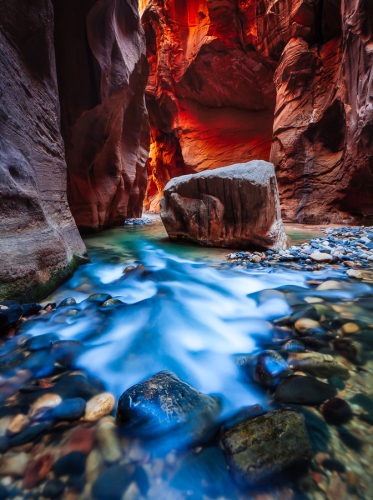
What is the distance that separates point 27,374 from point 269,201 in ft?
12.6

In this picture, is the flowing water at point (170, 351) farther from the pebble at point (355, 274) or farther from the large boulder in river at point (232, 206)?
the large boulder in river at point (232, 206)

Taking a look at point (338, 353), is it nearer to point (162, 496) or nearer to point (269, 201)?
point (162, 496)

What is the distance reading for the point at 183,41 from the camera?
1335 cm

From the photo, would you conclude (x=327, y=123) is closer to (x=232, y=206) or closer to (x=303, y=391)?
(x=232, y=206)

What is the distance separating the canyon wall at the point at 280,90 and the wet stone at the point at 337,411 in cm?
759

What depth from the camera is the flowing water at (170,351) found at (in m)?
0.75

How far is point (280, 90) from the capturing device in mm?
9727

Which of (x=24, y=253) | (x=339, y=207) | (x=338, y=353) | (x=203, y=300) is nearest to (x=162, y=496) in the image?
(x=338, y=353)

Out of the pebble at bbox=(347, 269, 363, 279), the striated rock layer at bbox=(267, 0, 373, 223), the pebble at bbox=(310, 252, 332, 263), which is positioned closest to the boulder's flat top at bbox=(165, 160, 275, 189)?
the pebble at bbox=(310, 252, 332, 263)

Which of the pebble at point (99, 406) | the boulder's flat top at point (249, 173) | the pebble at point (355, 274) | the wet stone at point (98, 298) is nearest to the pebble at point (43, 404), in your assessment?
the pebble at point (99, 406)

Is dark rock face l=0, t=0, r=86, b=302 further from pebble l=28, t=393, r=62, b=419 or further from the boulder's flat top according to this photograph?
the boulder's flat top

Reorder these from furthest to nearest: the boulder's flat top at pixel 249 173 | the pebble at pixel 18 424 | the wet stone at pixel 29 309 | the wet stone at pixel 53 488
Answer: the boulder's flat top at pixel 249 173
the wet stone at pixel 29 309
the pebble at pixel 18 424
the wet stone at pixel 53 488

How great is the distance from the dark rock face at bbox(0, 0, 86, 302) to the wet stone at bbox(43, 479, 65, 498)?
1.52 metres

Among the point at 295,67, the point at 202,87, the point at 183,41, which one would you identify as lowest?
the point at 295,67
